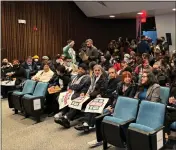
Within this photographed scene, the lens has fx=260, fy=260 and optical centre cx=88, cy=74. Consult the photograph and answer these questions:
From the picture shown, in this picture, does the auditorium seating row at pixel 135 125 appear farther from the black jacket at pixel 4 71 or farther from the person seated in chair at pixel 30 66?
the black jacket at pixel 4 71

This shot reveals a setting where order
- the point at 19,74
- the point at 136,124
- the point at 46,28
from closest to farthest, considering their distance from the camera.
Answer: the point at 136,124, the point at 19,74, the point at 46,28

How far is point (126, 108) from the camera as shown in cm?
370

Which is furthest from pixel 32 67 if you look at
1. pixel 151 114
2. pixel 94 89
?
pixel 151 114

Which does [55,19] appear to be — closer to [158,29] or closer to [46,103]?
[158,29]

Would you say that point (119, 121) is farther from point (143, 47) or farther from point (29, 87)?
point (143, 47)

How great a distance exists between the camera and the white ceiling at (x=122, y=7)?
907 centimetres

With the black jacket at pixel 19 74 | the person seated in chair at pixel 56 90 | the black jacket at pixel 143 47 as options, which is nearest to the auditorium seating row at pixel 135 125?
the person seated in chair at pixel 56 90

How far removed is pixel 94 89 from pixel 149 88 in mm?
1206

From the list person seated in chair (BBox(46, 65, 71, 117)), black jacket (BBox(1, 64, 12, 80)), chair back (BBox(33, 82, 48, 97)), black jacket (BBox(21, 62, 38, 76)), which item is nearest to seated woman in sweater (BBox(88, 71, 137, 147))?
person seated in chair (BBox(46, 65, 71, 117))

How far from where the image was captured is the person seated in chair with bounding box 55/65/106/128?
187 inches

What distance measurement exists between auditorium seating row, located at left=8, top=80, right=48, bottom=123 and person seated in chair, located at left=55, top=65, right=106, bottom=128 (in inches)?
29.0

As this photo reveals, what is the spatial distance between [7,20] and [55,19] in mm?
2262

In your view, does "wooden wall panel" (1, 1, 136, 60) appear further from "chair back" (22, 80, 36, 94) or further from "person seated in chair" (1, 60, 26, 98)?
"chair back" (22, 80, 36, 94)

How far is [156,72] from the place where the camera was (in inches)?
202
